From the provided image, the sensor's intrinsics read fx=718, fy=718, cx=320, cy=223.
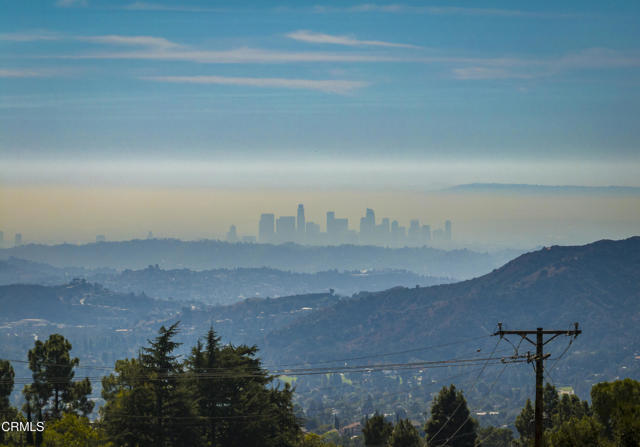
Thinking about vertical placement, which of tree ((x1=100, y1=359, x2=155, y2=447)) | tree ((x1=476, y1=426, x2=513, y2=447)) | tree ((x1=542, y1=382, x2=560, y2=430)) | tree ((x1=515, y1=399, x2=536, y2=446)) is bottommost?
tree ((x1=476, y1=426, x2=513, y2=447))

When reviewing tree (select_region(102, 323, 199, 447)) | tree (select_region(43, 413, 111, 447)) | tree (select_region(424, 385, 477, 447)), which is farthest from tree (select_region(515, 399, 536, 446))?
tree (select_region(43, 413, 111, 447))

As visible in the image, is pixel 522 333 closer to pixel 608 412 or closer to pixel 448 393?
pixel 608 412

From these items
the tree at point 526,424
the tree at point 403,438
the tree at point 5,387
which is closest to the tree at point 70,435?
the tree at point 5,387

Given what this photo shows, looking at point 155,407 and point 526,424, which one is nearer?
point 155,407

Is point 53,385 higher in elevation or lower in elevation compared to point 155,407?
higher

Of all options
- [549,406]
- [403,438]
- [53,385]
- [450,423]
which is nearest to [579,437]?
[403,438]

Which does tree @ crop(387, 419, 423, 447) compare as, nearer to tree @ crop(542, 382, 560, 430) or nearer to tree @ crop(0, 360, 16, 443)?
tree @ crop(542, 382, 560, 430)

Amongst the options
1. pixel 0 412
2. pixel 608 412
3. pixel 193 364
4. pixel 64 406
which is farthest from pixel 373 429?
pixel 0 412

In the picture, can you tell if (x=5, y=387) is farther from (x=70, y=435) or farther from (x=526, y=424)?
(x=526, y=424)
